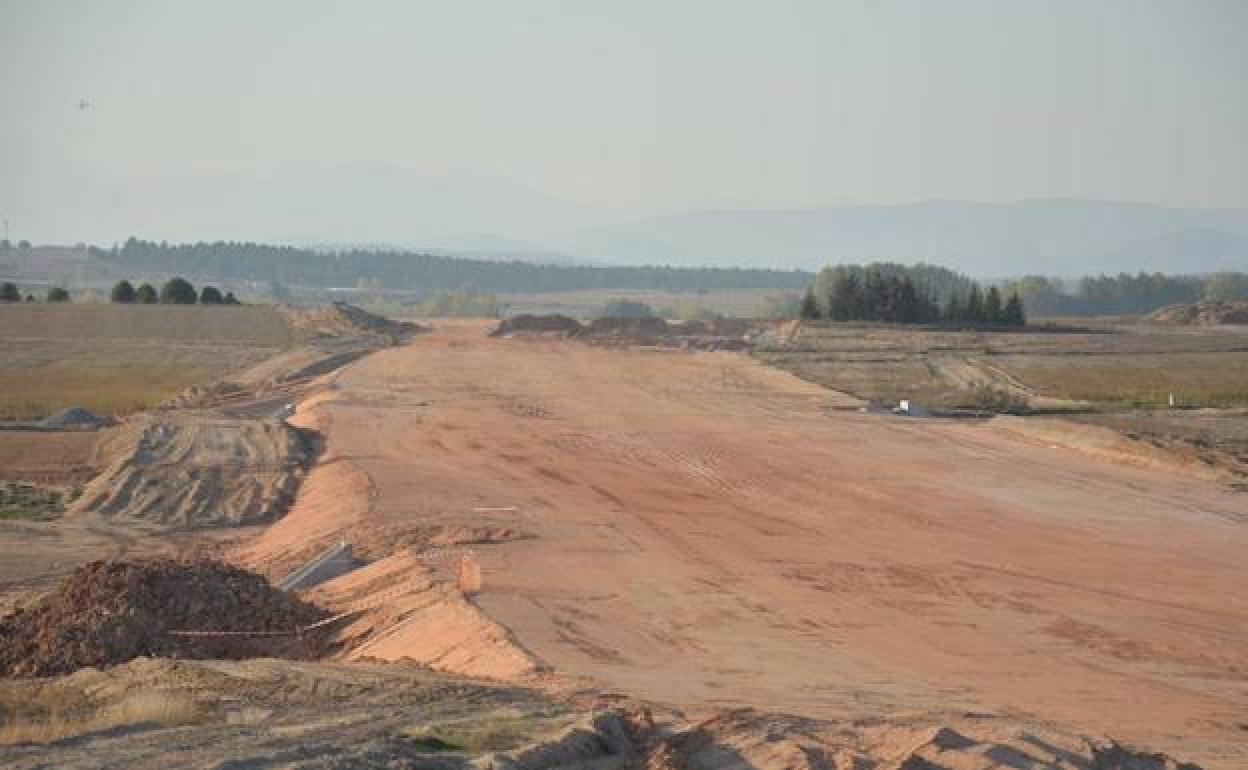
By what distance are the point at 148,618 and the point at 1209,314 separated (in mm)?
93734

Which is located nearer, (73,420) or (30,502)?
(30,502)

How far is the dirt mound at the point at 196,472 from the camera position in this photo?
98.6ft

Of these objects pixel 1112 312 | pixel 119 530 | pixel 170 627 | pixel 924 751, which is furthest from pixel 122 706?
pixel 1112 312

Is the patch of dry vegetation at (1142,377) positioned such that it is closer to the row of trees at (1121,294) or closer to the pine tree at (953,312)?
the pine tree at (953,312)

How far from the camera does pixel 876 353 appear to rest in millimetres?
71188

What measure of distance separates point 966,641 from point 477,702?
7.50 metres

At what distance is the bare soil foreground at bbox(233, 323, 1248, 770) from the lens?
1700 cm

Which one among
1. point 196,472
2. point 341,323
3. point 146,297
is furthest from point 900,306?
point 196,472

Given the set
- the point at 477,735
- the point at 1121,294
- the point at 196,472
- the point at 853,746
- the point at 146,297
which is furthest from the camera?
the point at 1121,294

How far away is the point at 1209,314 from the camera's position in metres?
104

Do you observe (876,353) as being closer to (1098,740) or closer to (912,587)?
(912,587)

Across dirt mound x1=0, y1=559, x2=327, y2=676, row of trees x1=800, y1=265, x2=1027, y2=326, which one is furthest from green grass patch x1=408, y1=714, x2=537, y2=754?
row of trees x1=800, y1=265, x2=1027, y2=326

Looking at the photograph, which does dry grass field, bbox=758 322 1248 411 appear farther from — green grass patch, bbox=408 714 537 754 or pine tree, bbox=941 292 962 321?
green grass patch, bbox=408 714 537 754

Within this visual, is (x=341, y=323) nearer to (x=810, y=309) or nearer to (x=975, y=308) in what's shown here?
(x=810, y=309)
